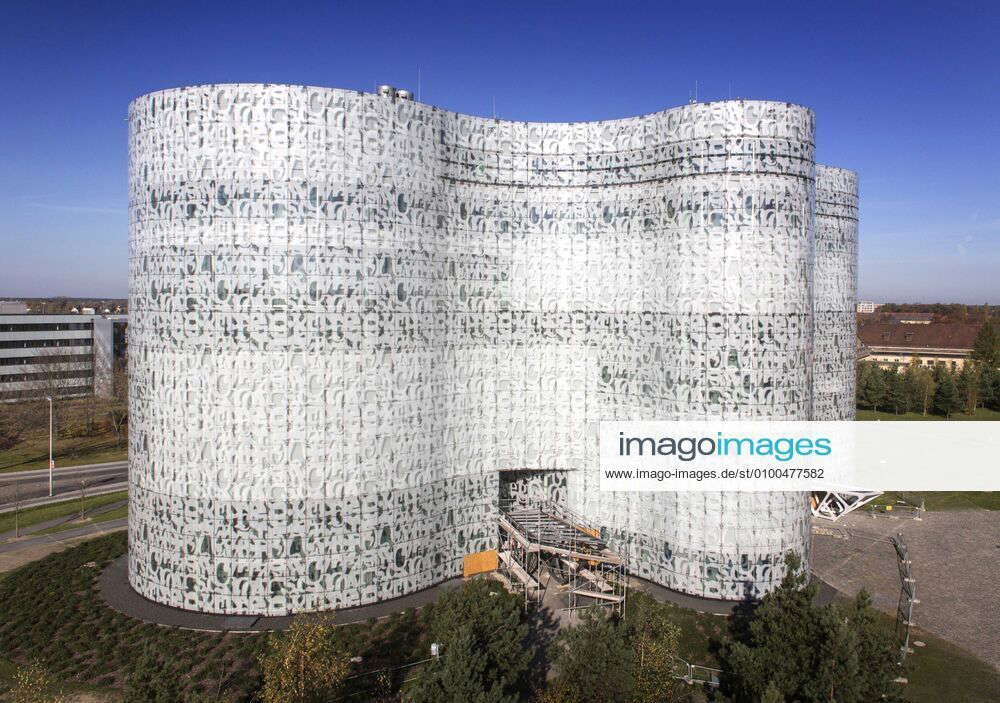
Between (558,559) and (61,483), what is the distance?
40.9 metres

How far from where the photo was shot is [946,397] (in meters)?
84.2

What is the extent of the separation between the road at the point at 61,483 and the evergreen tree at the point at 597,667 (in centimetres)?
4189

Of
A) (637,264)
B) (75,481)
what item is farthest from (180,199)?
(75,481)

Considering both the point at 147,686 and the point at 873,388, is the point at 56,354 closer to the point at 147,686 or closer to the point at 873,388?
the point at 147,686

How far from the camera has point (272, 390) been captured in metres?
29.0

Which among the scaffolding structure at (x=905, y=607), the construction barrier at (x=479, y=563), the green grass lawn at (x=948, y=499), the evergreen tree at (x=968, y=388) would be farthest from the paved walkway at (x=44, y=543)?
the evergreen tree at (x=968, y=388)

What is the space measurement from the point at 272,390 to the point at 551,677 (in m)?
15.9

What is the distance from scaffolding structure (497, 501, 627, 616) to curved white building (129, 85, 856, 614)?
1.48 m

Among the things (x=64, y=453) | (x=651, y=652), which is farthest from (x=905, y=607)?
(x=64, y=453)

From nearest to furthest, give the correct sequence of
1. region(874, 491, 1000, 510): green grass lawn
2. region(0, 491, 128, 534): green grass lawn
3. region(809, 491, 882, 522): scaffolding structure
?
region(0, 491, 128, 534): green grass lawn
region(809, 491, 882, 522): scaffolding structure
region(874, 491, 1000, 510): green grass lawn

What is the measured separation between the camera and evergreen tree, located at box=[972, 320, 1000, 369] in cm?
9838

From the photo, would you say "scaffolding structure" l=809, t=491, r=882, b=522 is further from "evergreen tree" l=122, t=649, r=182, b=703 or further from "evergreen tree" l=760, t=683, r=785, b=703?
→ "evergreen tree" l=122, t=649, r=182, b=703

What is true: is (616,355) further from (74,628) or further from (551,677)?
(74,628)

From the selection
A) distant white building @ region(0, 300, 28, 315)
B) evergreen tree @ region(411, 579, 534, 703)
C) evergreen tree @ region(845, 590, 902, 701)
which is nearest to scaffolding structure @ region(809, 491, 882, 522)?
evergreen tree @ region(845, 590, 902, 701)
